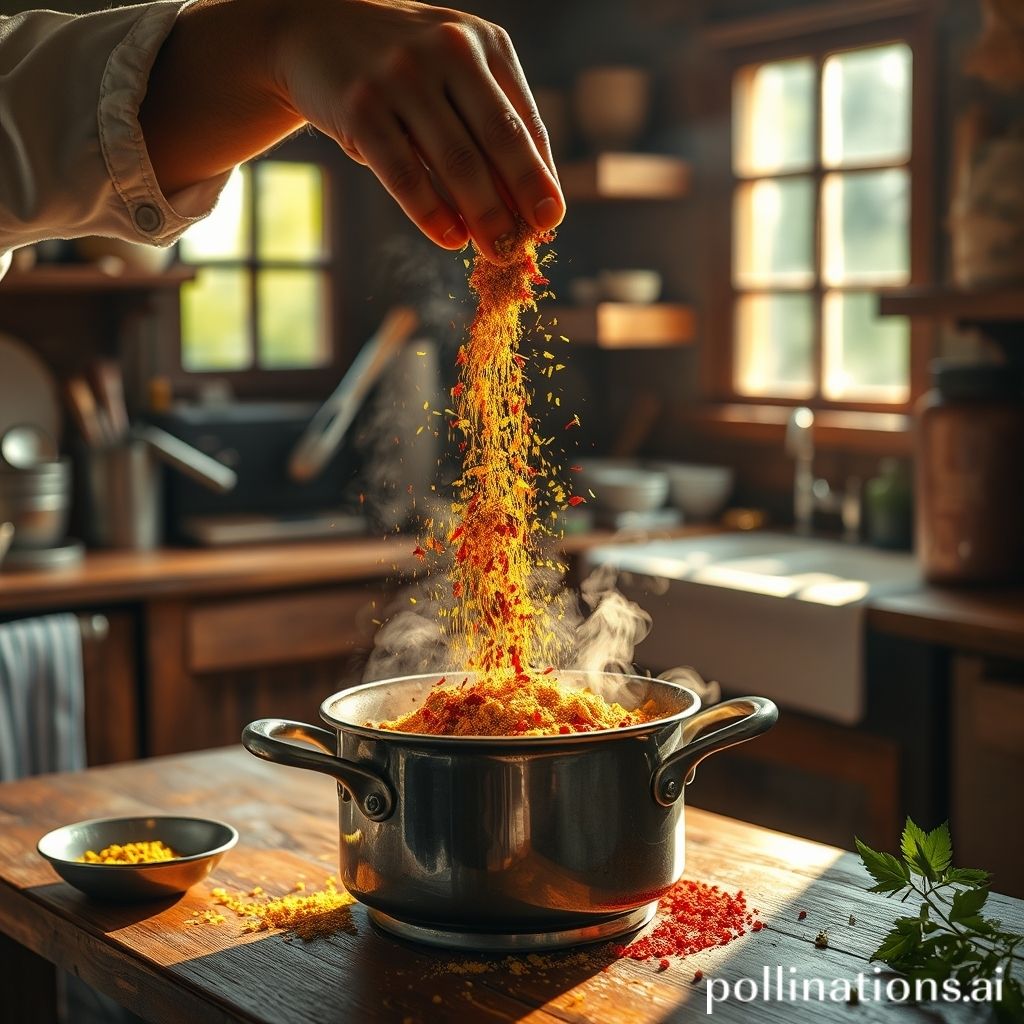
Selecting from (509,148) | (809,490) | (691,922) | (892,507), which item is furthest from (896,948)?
(809,490)

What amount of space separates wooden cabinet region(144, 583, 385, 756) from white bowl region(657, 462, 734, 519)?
0.99m

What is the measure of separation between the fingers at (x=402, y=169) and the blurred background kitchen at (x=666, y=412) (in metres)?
1.83

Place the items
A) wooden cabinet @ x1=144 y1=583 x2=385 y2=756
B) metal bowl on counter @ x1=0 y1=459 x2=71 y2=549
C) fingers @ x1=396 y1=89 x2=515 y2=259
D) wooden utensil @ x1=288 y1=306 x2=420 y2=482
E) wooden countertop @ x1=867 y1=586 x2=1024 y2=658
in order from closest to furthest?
fingers @ x1=396 y1=89 x2=515 y2=259
wooden countertop @ x1=867 y1=586 x2=1024 y2=658
wooden cabinet @ x1=144 y1=583 x2=385 y2=756
metal bowl on counter @ x1=0 y1=459 x2=71 y2=549
wooden utensil @ x1=288 y1=306 x2=420 y2=482

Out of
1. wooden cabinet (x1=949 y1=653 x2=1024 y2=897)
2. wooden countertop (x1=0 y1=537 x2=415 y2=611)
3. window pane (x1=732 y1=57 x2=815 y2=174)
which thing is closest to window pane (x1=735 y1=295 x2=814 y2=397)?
window pane (x1=732 y1=57 x2=815 y2=174)

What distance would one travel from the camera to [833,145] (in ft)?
12.6

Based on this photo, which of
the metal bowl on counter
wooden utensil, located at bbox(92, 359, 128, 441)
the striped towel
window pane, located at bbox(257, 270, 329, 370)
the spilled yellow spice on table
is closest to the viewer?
the spilled yellow spice on table

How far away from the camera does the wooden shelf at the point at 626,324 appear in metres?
3.98

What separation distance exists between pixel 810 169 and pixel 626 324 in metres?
0.63

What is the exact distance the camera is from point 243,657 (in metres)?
3.28

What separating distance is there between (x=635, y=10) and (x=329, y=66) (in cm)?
341

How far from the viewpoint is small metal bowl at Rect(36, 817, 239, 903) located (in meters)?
1.28

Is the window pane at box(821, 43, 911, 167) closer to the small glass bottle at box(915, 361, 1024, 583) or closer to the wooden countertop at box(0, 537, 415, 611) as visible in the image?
the small glass bottle at box(915, 361, 1024, 583)

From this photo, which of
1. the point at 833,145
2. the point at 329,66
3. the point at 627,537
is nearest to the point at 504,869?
the point at 329,66

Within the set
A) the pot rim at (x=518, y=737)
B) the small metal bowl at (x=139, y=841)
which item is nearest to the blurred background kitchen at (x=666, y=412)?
the small metal bowl at (x=139, y=841)
